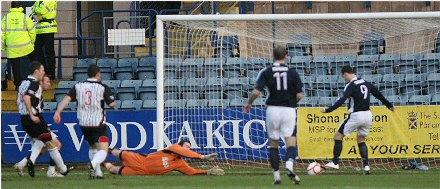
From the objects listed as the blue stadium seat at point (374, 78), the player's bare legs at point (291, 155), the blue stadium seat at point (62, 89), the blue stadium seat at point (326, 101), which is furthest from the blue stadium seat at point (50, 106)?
the player's bare legs at point (291, 155)

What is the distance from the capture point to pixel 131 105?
20.1 meters

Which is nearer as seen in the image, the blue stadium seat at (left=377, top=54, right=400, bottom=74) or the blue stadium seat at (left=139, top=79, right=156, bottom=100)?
the blue stadium seat at (left=377, top=54, right=400, bottom=74)

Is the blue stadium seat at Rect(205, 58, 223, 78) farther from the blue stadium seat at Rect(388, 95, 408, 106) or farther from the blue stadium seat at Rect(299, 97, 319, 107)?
the blue stadium seat at Rect(388, 95, 408, 106)

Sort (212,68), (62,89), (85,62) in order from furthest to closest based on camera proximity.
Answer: (85,62) → (62,89) → (212,68)

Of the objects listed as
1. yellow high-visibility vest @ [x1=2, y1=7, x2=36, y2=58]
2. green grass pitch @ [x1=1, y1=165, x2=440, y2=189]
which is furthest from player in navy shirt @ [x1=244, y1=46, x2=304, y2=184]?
yellow high-visibility vest @ [x1=2, y1=7, x2=36, y2=58]

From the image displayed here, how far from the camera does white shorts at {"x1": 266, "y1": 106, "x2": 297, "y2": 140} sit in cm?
1393

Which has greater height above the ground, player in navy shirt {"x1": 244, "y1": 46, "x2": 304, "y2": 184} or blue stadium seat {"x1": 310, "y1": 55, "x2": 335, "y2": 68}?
blue stadium seat {"x1": 310, "y1": 55, "x2": 335, "y2": 68}

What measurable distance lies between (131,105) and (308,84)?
10.1 ft

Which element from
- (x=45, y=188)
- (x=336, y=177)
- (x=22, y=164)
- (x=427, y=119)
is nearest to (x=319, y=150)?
(x=427, y=119)

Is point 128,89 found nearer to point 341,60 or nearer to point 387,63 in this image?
point 341,60

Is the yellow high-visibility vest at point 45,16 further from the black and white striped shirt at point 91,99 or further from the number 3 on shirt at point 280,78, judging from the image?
the number 3 on shirt at point 280,78

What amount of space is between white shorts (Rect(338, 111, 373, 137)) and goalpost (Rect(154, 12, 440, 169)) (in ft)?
6.54

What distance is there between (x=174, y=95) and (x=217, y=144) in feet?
3.65

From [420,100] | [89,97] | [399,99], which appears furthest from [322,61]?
[89,97]
